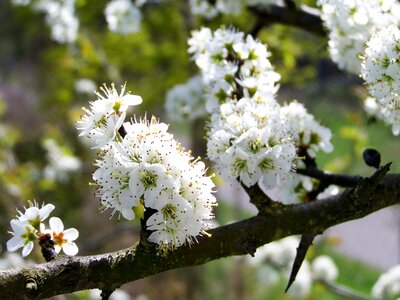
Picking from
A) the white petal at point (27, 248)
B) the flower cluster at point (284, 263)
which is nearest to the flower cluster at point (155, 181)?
the white petal at point (27, 248)

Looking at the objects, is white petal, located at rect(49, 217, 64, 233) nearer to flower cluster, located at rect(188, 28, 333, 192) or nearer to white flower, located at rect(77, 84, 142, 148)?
white flower, located at rect(77, 84, 142, 148)

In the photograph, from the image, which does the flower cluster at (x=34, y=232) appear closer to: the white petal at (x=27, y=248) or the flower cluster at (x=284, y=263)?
the white petal at (x=27, y=248)

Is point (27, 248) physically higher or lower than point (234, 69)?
lower

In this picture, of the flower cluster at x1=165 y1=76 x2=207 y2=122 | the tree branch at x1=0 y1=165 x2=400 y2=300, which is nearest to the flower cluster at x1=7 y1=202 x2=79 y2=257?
the tree branch at x1=0 y1=165 x2=400 y2=300

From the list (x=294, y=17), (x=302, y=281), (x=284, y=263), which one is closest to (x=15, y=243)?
(x=294, y=17)

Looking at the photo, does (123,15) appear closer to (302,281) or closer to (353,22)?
(353,22)

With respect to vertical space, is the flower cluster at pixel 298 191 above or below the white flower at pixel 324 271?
below
